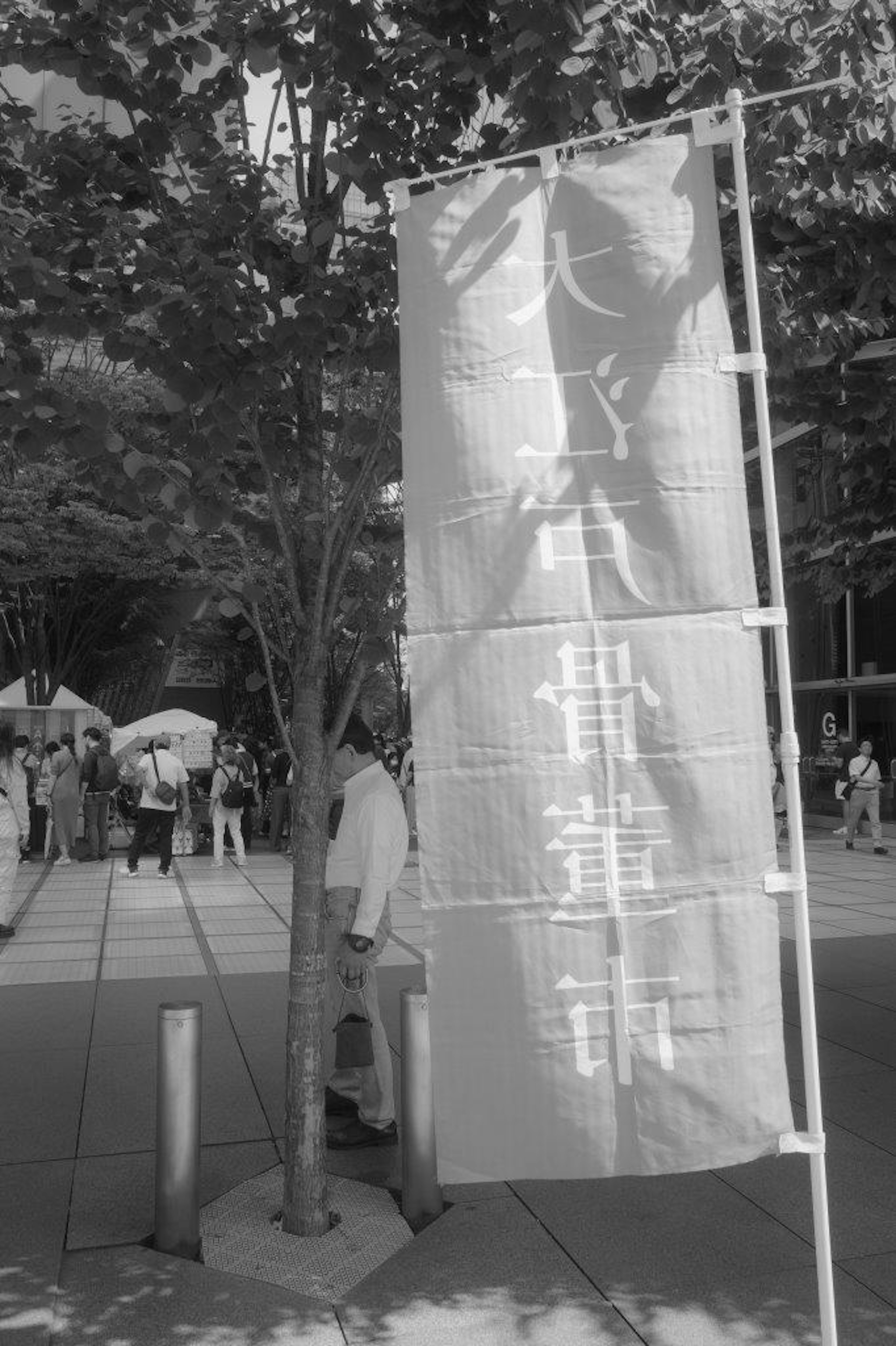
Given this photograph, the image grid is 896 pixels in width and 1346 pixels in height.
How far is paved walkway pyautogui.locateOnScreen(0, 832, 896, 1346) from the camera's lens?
146 inches

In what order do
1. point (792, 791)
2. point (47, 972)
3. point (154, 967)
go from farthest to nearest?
point (154, 967)
point (47, 972)
point (792, 791)

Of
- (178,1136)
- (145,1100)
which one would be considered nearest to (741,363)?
(178,1136)

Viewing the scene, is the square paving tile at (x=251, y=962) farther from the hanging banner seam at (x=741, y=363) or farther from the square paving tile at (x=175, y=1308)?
the hanging banner seam at (x=741, y=363)

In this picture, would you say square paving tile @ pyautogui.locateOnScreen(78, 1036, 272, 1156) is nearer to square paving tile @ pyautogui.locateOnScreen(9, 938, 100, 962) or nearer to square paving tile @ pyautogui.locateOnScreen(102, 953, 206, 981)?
square paving tile @ pyautogui.locateOnScreen(102, 953, 206, 981)

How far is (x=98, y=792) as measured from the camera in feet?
57.9

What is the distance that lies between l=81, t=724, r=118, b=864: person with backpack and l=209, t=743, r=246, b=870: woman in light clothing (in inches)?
63.2

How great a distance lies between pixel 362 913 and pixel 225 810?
12.3 meters

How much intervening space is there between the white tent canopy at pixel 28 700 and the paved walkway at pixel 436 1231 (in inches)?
570

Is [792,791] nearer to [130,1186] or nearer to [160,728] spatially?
[130,1186]

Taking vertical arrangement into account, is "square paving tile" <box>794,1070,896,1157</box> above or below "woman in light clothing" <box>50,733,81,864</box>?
below

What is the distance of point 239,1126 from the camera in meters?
5.51

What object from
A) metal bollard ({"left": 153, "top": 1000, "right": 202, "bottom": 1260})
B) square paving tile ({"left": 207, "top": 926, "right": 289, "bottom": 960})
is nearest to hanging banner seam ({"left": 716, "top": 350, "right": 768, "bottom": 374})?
metal bollard ({"left": 153, "top": 1000, "right": 202, "bottom": 1260})

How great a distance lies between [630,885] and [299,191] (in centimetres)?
349

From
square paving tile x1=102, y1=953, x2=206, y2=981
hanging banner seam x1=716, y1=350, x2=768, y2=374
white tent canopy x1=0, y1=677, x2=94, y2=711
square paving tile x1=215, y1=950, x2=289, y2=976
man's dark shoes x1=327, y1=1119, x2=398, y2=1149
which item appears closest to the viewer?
hanging banner seam x1=716, y1=350, x2=768, y2=374
